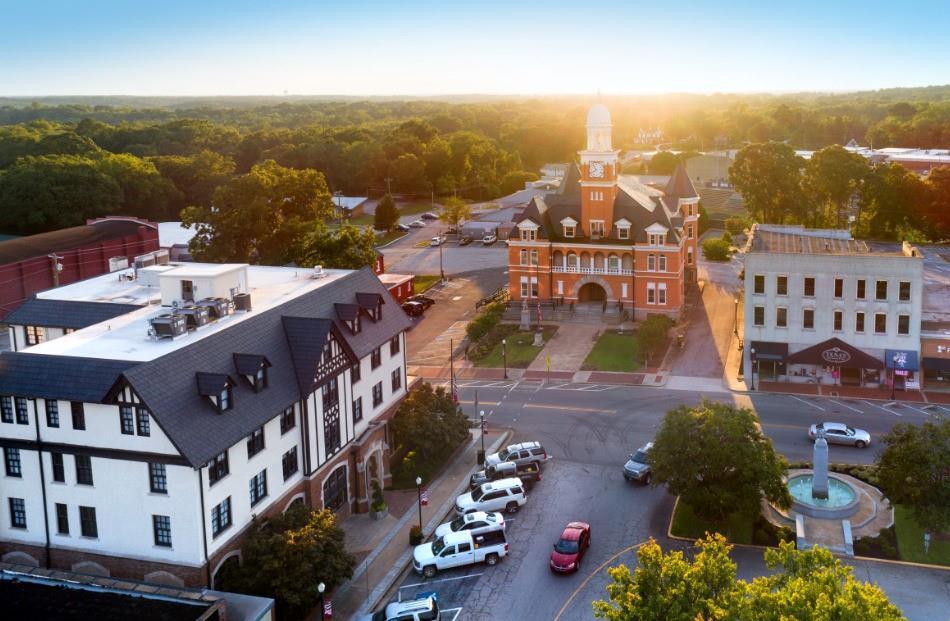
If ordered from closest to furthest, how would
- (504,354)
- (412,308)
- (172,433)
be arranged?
(172,433)
(504,354)
(412,308)

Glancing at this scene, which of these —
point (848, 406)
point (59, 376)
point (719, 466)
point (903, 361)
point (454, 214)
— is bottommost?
point (848, 406)

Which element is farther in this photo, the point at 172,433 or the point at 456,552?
the point at 456,552

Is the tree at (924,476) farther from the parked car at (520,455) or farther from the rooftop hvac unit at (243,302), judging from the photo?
the rooftop hvac unit at (243,302)

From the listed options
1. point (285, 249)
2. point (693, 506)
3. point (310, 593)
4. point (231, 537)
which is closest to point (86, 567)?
point (231, 537)

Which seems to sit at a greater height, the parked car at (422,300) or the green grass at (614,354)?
the parked car at (422,300)

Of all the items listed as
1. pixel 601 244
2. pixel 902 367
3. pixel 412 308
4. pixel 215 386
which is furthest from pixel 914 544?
pixel 412 308

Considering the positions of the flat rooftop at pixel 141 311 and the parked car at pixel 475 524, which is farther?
the parked car at pixel 475 524

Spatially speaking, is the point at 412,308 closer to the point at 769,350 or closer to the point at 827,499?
the point at 769,350

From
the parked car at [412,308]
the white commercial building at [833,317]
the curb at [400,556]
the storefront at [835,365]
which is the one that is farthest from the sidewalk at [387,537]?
the parked car at [412,308]
